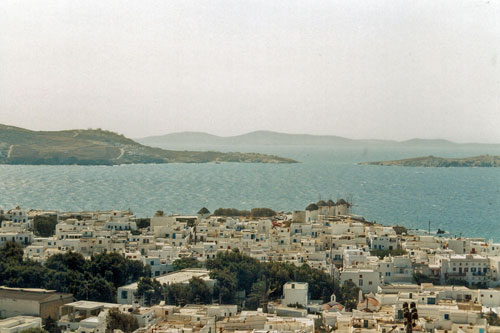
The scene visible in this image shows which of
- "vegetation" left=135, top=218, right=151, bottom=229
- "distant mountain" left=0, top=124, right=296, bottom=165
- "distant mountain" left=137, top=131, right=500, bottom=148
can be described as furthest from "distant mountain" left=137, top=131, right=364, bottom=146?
"vegetation" left=135, top=218, right=151, bottom=229

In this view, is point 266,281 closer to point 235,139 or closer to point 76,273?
point 76,273

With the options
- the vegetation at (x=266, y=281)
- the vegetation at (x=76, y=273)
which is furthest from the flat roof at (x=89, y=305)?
the vegetation at (x=266, y=281)

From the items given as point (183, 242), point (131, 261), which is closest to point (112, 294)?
point (131, 261)

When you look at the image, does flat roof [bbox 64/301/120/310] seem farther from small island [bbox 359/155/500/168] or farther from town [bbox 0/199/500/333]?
small island [bbox 359/155/500/168]

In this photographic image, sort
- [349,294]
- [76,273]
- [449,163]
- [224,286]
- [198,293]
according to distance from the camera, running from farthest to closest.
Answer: [449,163] → [349,294] → [76,273] → [224,286] → [198,293]

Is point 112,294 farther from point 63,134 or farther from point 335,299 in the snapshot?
point 63,134

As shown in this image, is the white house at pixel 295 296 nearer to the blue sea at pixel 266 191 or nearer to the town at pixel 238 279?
the town at pixel 238 279

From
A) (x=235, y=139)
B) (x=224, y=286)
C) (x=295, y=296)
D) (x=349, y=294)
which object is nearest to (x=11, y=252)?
(x=224, y=286)

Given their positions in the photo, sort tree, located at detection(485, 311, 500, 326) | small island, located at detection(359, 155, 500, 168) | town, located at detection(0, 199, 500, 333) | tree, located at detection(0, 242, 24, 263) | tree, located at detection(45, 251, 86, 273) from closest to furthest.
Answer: tree, located at detection(485, 311, 500, 326) → town, located at detection(0, 199, 500, 333) → tree, located at detection(45, 251, 86, 273) → tree, located at detection(0, 242, 24, 263) → small island, located at detection(359, 155, 500, 168)
